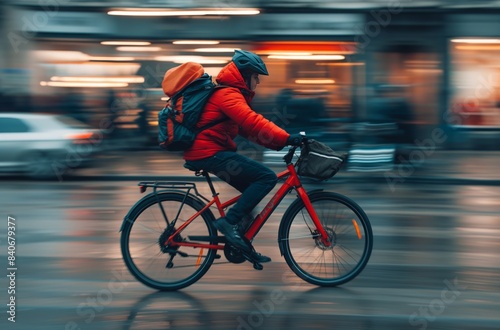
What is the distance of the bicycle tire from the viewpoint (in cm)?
598

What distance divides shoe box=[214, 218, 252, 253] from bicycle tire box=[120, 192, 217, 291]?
3.9 inches

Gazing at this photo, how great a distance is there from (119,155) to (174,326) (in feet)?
51.5

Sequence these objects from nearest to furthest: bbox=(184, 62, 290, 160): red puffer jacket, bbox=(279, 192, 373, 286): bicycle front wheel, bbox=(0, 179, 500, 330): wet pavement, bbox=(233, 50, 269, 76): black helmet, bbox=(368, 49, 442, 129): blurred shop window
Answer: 1. bbox=(0, 179, 500, 330): wet pavement
2. bbox=(184, 62, 290, 160): red puffer jacket
3. bbox=(233, 50, 269, 76): black helmet
4. bbox=(279, 192, 373, 286): bicycle front wheel
5. bbox=(368, 49, 442, 129): blurred shop window

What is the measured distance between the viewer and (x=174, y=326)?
5.06 m

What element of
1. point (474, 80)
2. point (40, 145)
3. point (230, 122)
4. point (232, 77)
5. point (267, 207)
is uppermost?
point (232, 77)

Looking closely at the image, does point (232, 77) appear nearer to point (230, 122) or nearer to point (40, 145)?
point (230, 122)

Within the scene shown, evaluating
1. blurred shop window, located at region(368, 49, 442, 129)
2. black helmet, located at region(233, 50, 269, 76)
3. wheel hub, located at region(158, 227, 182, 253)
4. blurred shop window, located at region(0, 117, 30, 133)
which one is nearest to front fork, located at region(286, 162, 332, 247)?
black helmet, located at region(233, 50, 269, 76)

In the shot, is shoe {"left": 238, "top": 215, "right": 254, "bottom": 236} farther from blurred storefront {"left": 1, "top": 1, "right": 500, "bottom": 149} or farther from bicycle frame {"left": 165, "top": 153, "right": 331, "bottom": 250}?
blurred storefront {"left": 1, "top": 1, "right": 500, "bottom": 149}

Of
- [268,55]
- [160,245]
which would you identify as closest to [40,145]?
[268,55]

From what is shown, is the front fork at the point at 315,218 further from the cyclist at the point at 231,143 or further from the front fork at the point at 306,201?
the cyclist at the point at 231,143

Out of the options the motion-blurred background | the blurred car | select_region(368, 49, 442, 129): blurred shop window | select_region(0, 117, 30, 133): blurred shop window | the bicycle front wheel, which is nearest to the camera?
the bicycle front wheel

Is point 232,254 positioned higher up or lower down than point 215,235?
lower down

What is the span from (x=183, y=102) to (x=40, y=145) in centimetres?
981

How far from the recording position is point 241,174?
5.91m
